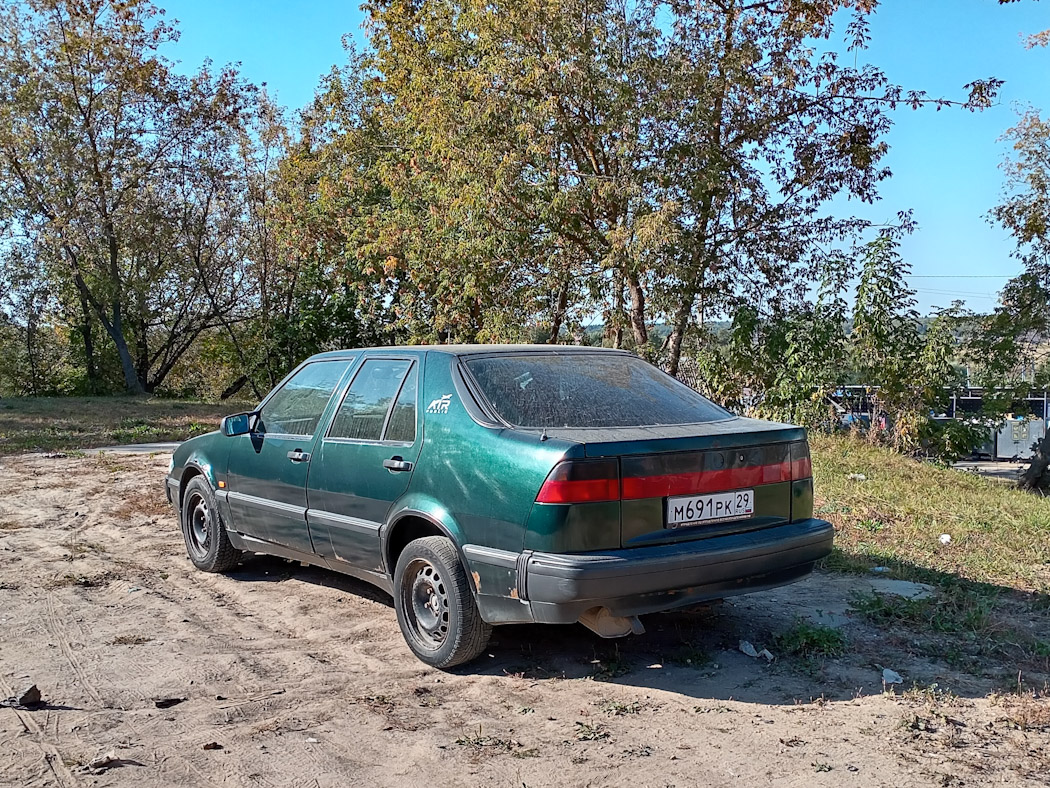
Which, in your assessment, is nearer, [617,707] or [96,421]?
[617,707]

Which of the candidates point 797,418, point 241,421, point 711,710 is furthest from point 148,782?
point 797,418

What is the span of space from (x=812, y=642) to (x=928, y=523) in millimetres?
3319

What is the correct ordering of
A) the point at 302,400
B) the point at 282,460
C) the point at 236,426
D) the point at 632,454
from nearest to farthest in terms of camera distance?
the point at 632,454, the point at 282,460, the point at 302,400, the point at 236,426

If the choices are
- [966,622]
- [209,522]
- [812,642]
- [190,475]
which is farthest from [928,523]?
[190,475]

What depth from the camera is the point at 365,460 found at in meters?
4.90

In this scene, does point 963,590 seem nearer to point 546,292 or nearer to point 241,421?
point 241,421

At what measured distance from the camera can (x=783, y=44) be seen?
13273mm

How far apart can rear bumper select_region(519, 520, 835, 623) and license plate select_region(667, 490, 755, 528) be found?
9 cm

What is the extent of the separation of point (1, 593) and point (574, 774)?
435cm

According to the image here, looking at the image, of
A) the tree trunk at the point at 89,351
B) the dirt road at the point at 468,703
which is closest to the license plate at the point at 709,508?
the dirt road at the point at 468,703

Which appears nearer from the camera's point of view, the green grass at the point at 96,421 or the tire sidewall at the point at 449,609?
the tire sidewall at the point at 449,609

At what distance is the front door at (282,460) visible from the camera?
5.45 meters

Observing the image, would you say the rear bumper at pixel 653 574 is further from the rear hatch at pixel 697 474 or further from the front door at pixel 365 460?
the front door at pixel 365 460

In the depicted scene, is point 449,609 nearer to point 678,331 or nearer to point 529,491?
point 529,491
